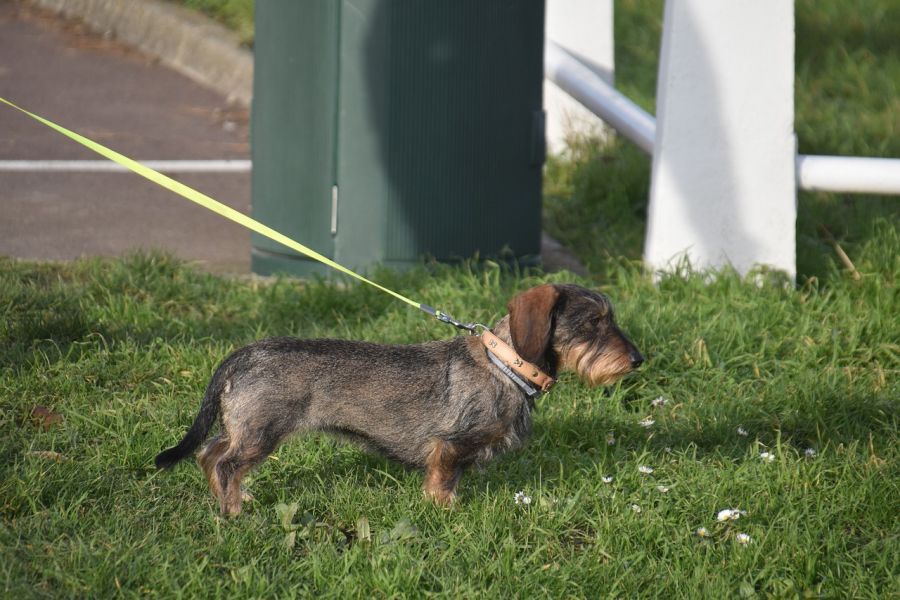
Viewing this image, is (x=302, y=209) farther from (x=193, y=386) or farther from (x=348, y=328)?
(x=193, y=386)

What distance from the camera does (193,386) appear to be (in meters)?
4.88

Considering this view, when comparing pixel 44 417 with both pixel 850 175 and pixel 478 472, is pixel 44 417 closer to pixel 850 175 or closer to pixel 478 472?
pixel 478 472

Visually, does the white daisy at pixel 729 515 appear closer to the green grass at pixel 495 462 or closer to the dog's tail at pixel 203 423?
the green grass at pixel 495 462

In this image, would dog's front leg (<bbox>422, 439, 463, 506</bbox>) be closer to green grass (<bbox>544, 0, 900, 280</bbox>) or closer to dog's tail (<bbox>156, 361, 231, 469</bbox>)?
dog's tail (<bbox>156, 361, 231, 469</bbox>)

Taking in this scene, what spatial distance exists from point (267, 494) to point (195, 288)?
201 centimetres

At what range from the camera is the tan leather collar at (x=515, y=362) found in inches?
156

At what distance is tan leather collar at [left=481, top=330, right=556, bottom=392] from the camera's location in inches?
156

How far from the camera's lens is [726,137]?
5.81 metres

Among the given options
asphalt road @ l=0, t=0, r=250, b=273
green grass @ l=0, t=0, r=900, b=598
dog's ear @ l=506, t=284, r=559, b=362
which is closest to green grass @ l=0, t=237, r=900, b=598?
green grass @ l=0, t=0, r=900, b=598

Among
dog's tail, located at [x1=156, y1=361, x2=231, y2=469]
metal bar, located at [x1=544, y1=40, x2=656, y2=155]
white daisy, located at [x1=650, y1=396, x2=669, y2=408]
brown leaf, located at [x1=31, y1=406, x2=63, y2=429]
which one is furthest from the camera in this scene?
metal bar, located at [x1=544, y1=40, x2=656, y2=155]

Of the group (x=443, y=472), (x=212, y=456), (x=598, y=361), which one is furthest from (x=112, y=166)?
(x=598, y=361)

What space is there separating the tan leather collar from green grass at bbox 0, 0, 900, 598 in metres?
0.43

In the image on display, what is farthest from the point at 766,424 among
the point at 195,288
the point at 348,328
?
the point at 195,288

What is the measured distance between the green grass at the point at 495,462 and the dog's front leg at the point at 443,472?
A: 0.07 m
